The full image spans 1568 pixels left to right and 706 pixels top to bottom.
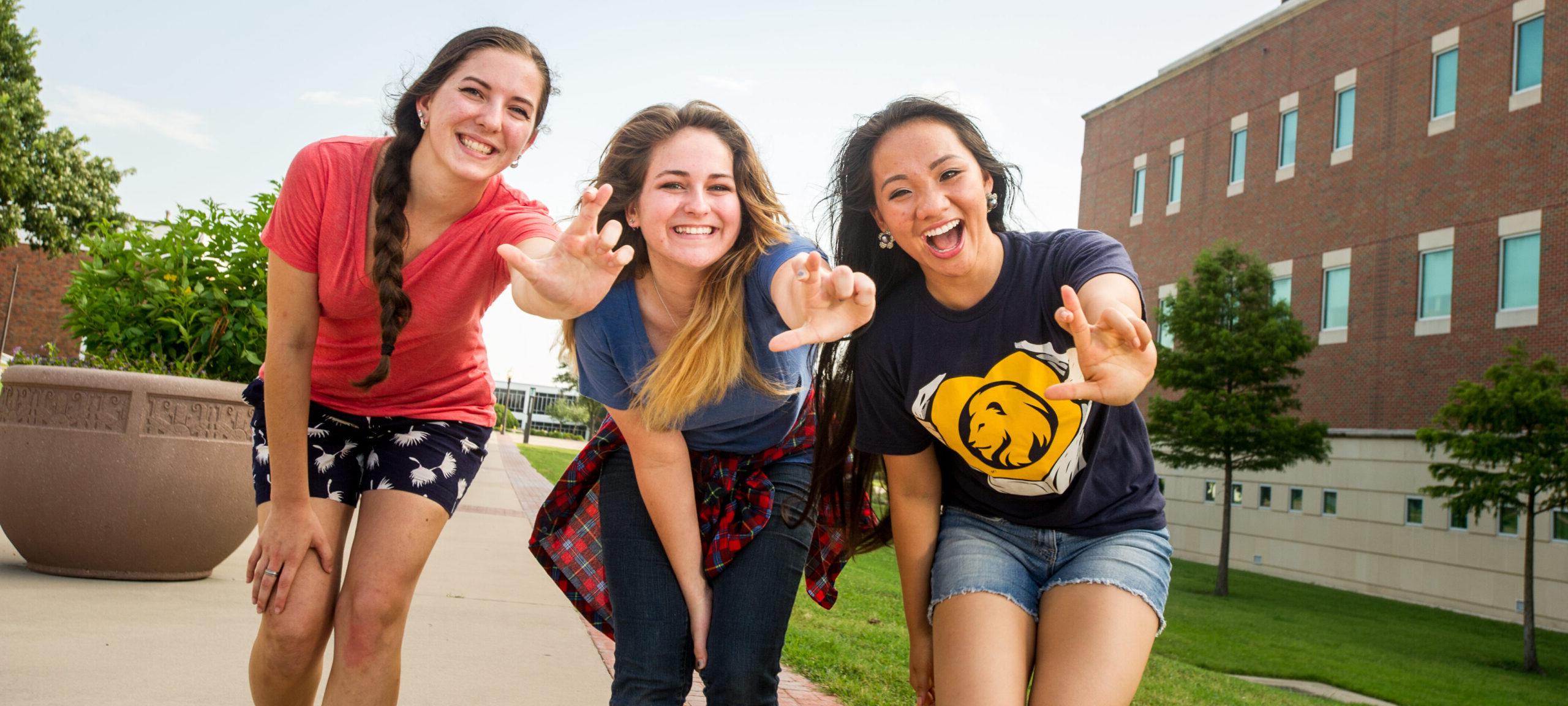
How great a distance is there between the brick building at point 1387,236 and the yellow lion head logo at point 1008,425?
1966 centimetres

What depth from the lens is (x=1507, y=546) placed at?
19.5m

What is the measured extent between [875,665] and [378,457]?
3.43m

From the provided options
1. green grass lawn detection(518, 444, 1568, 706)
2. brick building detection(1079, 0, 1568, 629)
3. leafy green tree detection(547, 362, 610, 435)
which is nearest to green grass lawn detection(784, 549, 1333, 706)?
green grass lawn detection(518, 444, 1568, 706)

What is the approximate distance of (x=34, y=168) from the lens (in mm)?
25625

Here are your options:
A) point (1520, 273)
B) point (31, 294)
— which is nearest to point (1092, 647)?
point (1520, 273)

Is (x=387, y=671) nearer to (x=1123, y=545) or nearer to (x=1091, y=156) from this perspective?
(x=1123, y=545)

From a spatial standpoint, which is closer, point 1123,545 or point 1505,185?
point 1123,545

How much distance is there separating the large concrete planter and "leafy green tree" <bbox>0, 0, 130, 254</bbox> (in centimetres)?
2163

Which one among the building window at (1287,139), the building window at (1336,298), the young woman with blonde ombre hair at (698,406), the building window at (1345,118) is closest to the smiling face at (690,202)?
the young woman with blonde ombre hair at (698,406)

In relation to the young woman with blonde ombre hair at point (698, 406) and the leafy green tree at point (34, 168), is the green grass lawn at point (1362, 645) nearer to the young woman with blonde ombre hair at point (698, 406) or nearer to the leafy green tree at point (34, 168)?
the young woman with blonde ombre hair at point (698, 406)

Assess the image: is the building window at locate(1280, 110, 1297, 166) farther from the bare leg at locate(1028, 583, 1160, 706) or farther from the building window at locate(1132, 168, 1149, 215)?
the bare leg at locate(1028, 583, 1160, 706)

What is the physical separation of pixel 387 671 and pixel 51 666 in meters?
1.77

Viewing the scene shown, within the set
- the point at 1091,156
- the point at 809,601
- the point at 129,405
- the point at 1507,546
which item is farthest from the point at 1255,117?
the point at 129,405

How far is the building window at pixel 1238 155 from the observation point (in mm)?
27312
